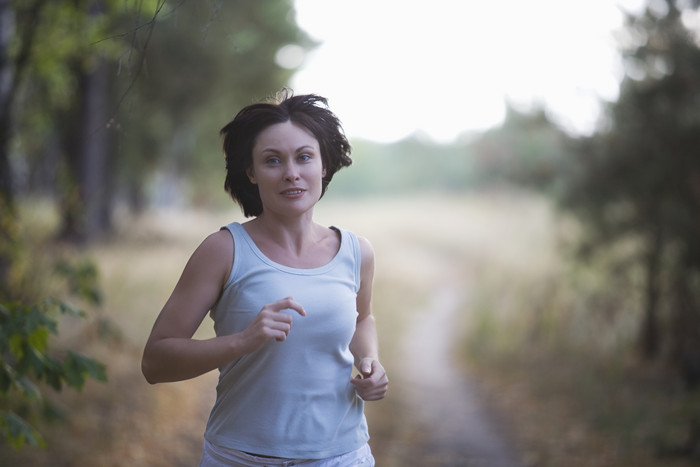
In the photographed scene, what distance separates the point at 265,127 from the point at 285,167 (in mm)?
140

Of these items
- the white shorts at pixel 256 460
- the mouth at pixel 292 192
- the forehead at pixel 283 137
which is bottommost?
the white shorts at pixel 256 460

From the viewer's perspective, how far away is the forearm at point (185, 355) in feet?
5.76

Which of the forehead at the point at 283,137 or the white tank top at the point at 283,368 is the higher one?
the forehead at the point at 283,137

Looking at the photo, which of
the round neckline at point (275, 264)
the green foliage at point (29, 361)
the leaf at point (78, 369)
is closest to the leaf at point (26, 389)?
the green foliage at point (29, 361)

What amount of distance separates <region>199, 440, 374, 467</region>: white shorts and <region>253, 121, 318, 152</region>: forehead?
91 cm

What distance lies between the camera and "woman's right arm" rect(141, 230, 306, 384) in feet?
5.67

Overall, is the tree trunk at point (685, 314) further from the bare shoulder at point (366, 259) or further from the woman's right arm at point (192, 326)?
the woman's right arm at point (192, 326)

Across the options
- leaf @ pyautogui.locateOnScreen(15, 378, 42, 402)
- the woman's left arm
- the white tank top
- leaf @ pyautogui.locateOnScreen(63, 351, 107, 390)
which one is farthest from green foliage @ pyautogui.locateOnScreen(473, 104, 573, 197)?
leaf @ pyautogui.locateOnScreen(15, 378, 42, 402)

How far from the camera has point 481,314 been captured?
11.3 m

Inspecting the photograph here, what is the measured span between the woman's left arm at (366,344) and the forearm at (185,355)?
1.46 feet

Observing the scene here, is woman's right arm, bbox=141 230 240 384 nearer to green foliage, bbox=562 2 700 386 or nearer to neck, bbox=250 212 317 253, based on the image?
neck, bbox=250 212 317 253

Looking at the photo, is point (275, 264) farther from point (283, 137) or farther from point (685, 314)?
point (685, 314)

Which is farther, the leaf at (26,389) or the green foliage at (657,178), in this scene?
the green foliage at (657,178)

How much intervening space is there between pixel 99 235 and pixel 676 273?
1099 centimetres
